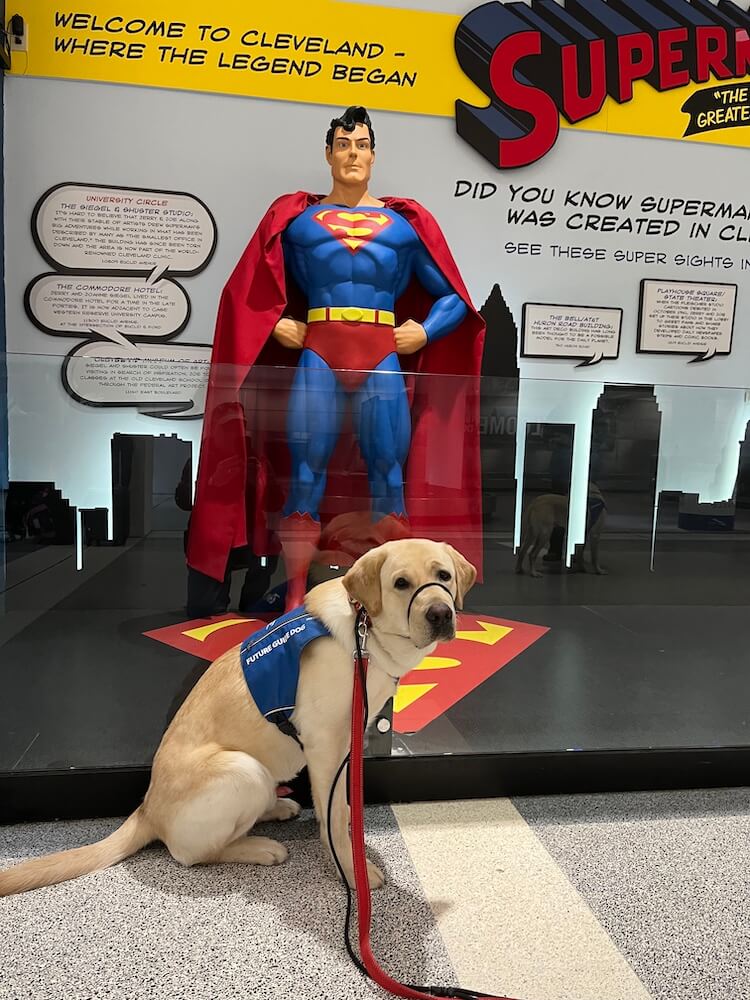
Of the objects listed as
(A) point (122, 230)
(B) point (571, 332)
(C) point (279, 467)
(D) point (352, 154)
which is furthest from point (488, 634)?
(A) point (122, 230)

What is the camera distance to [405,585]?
3.65ft

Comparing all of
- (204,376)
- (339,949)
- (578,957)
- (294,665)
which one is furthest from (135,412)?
(578,957)

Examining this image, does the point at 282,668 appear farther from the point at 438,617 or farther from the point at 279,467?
the point at 279,467

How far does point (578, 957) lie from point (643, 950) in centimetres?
11

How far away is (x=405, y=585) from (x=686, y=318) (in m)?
2.08

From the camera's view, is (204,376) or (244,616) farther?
(244,616)

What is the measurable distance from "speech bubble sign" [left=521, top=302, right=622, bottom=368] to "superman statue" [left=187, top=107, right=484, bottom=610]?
2.08 feet

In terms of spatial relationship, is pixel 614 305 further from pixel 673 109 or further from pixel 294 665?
pixel 294 665

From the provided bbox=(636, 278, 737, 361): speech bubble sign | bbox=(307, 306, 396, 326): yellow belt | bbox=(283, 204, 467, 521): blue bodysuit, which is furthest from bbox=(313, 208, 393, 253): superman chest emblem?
bbox=(636, 278, 737, 361): speech bubble sign

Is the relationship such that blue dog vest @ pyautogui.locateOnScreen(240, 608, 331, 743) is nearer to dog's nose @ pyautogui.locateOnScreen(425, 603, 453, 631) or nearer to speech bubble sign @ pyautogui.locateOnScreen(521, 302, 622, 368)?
dog's nose @ pyautogui.locateOnScreen(425, 603, 453, 631)

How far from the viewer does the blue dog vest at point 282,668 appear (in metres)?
1.19

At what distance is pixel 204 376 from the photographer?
1431 mm

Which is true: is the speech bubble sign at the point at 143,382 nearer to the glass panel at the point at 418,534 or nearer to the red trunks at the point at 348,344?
the glass panel at the point at 418,534

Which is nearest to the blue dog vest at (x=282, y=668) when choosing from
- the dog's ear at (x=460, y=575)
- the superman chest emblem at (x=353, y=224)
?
the dog's ear at (x=460, y=575)
